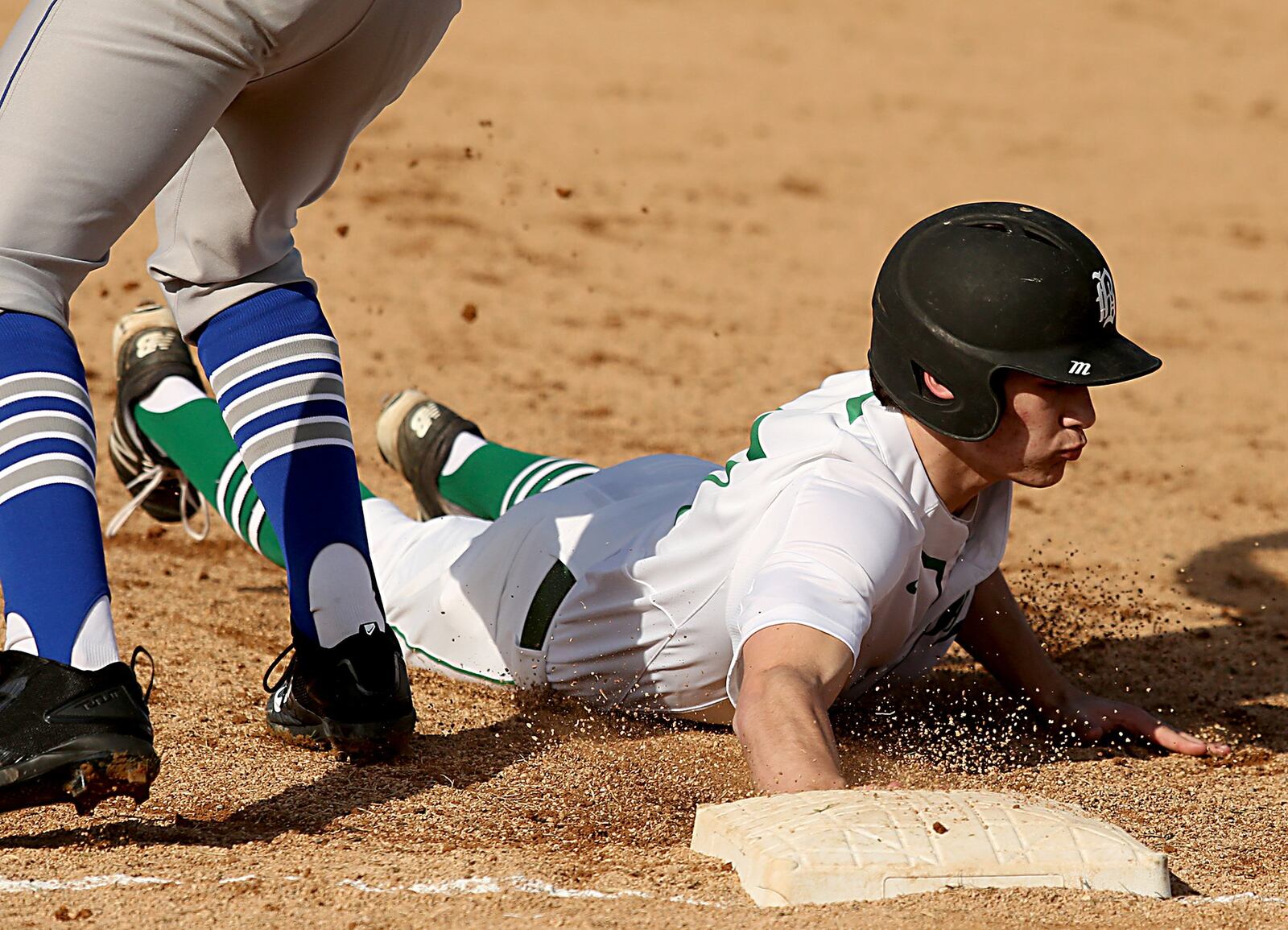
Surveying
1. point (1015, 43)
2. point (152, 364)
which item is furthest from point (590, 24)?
point (152, 364)

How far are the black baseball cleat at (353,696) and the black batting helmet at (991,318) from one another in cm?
84

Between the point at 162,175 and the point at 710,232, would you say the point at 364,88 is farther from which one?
the point at 710,232

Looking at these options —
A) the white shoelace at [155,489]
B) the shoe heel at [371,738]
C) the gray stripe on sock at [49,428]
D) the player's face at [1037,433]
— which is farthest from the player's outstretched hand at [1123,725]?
the white shoelace at [155,489]

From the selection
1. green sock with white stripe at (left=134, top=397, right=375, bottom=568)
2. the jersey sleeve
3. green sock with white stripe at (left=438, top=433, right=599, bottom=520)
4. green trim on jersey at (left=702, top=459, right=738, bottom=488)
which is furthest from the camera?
green sock with white stripe at (left=438, top=433, right=599, bottom=520)

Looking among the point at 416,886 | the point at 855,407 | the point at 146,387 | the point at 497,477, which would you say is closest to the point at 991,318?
the point at 855,407

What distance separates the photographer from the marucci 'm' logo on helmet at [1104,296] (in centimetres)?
230

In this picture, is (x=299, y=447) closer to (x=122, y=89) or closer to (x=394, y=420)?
(x=122, y=89)

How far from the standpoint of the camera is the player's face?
2.29 m

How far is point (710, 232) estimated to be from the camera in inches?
273

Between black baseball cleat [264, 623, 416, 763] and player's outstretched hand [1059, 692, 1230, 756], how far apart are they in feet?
3.80

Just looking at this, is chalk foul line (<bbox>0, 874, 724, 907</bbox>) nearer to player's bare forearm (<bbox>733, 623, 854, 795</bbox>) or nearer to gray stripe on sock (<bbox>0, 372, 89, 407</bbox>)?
player's bare forearm (<bbox>733, 623, 854, 795</bbox>)

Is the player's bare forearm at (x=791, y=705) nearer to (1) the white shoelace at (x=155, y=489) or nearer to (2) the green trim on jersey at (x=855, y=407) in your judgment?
(2) the green trim on jersey at (x=855, y=407)

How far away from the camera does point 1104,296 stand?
2320 mm

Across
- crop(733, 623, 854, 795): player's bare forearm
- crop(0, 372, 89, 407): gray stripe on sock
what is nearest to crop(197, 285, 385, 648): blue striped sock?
crop(0, 372, 89, 407): gray stripe on sock
